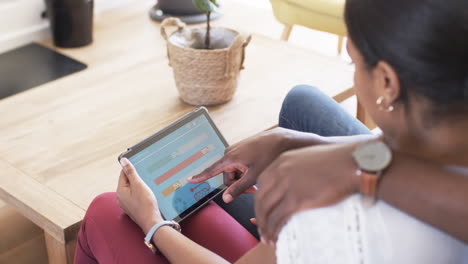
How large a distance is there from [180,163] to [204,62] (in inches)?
15.0

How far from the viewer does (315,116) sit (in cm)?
145

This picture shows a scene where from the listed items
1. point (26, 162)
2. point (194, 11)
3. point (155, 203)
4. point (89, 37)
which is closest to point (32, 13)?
point (89, 37)

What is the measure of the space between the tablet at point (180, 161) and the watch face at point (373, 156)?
523 millimetres

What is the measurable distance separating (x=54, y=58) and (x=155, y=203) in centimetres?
94

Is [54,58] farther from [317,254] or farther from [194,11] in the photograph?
[317,254]

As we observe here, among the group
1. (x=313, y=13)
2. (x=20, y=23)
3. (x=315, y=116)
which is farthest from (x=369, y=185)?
(x=313, y=13)

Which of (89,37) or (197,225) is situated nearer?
(197,225)

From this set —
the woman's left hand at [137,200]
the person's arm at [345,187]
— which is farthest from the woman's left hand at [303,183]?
the woman's left hand at [137,200]

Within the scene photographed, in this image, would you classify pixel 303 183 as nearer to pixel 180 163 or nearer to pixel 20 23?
pixel 180 163

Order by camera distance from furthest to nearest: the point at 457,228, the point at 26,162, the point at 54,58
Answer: the point at 54,58 → the point at 26,162 → the point at 457,228

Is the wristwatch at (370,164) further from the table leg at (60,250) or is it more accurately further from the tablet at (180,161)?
the table leg at (60,250)

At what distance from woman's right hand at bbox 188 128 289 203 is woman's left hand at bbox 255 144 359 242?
0.29 metres

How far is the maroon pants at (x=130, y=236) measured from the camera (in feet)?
3.74

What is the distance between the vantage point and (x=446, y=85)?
29.6 inches
